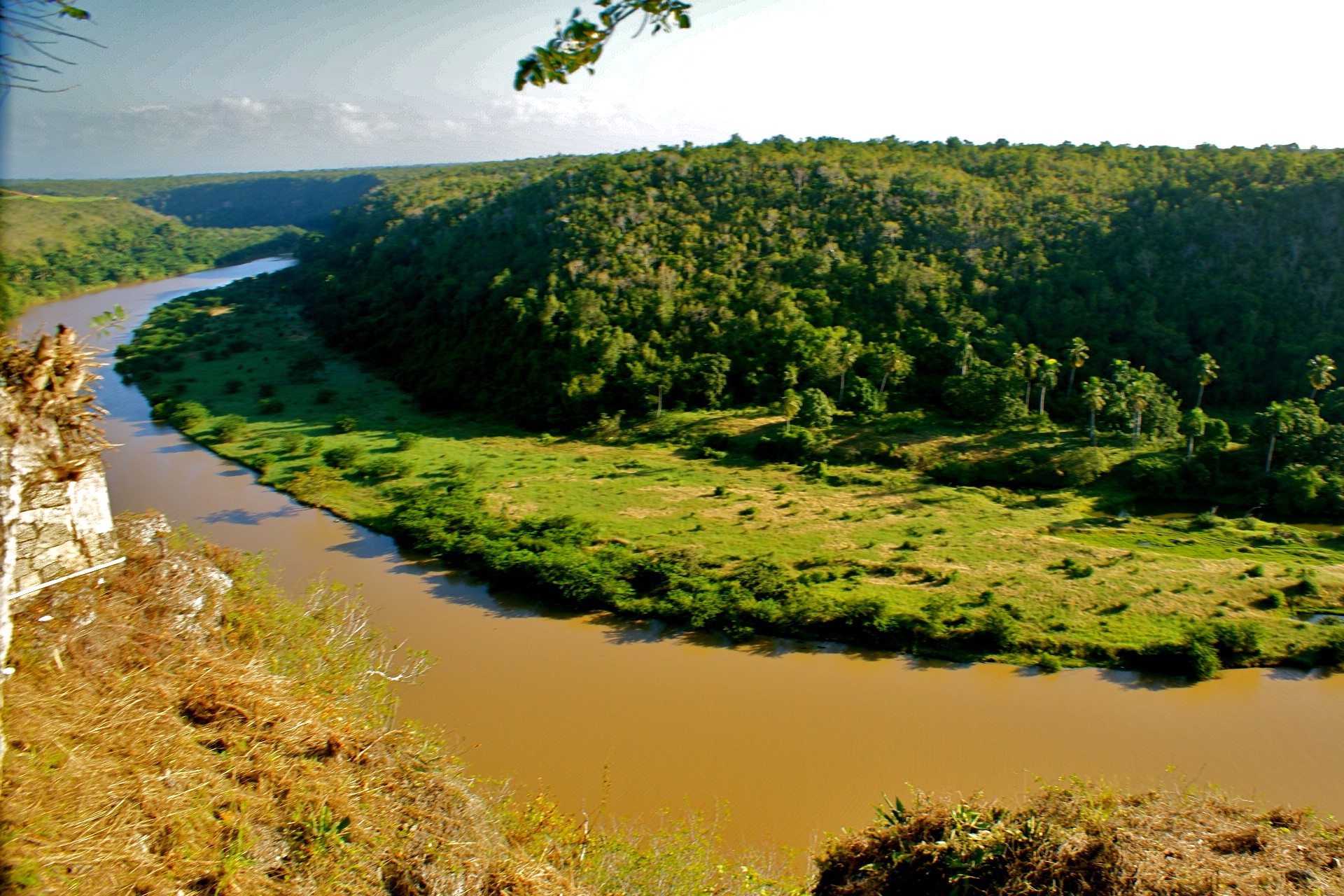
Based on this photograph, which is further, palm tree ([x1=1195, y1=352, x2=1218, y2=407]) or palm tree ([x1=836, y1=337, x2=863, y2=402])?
palm tree ([x1=836, y1=337, x2=863, y2=402])

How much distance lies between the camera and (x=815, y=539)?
82.9 ft

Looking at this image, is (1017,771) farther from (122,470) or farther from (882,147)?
(882,147)

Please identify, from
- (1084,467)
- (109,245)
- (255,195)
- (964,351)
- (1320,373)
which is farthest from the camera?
(255,195)

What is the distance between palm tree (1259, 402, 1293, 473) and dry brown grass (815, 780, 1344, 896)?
2594 cm

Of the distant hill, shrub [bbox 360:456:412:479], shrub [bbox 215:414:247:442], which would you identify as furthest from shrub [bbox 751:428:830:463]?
the distant hill

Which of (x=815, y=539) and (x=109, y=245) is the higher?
(x=109, y=245)

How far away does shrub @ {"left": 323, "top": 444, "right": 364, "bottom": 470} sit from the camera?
32.4 meters

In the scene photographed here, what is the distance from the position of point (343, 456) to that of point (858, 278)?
98.3 ft

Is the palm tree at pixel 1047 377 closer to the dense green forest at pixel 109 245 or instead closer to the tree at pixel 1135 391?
the tree at pixel 1135 391

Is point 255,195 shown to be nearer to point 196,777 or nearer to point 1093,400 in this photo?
point 1093,400

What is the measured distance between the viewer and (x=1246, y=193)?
1902 inches

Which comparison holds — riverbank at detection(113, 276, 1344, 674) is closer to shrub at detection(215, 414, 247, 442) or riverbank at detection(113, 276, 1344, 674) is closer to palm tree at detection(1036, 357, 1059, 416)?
shrub at detection(215, 414, 247, 442)

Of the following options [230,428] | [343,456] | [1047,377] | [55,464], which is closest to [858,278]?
[1047,377]

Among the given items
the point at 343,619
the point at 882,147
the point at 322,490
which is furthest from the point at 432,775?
the point at 882,147
